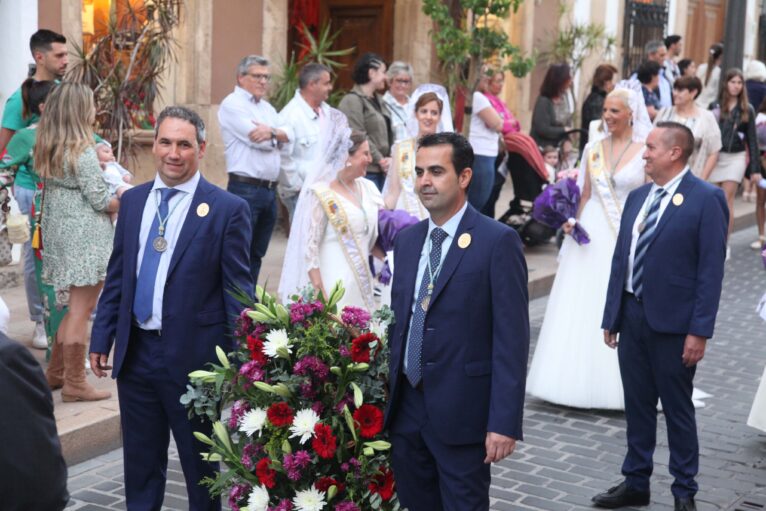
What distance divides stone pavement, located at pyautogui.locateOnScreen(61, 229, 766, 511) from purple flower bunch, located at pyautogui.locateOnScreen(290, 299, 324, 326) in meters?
1.56

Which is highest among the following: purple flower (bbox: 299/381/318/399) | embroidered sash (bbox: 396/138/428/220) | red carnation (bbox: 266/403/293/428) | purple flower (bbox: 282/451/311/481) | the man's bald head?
the man's bald head

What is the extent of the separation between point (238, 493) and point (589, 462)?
2.67 m

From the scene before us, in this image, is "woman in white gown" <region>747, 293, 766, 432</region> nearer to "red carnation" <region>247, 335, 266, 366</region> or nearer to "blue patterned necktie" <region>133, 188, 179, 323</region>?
"red carnation" <region>247, 335, 266, 366</region>

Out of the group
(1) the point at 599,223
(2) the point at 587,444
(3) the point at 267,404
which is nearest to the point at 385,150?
(1) the point at 599,223

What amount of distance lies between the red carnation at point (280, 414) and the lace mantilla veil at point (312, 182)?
8.06 ft

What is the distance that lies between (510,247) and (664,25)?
19692mm

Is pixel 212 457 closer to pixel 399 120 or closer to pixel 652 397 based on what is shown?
pixel 652 397

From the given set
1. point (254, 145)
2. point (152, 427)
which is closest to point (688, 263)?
point (152, 427)

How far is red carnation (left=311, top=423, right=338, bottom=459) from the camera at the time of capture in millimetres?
4625

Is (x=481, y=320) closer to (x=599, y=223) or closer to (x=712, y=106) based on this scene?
(x=599, y=223)

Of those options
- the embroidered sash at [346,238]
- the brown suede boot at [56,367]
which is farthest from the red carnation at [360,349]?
the brown suede boot at [56,367]

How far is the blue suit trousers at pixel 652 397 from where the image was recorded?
19.3 feet

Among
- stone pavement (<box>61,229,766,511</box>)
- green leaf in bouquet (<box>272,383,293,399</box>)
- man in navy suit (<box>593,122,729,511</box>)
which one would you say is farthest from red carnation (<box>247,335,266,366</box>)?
man in navy suit (<box>593,122,729,511</box>)

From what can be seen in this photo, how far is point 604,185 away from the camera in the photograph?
7.90 metres
